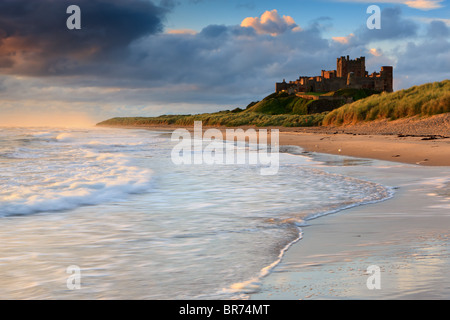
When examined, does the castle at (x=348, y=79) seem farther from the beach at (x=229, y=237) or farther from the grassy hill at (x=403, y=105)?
the beach at (x=229, y=237)

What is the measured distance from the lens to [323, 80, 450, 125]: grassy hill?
3031 centimetres

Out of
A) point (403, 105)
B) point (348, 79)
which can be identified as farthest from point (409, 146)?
point (348, 79)

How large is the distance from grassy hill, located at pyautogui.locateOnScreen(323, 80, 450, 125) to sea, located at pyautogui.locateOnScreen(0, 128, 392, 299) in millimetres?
20270

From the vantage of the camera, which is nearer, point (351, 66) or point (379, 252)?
point (379, 252)

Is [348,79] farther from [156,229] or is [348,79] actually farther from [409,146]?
[156,229]

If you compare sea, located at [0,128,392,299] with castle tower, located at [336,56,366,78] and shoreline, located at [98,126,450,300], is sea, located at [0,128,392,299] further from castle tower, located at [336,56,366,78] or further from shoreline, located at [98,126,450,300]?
castle tower, located at [336,56,366,78]

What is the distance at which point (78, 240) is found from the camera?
589 centimetres

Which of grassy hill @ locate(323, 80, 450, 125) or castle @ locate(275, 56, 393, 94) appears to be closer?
grassy hill @ locate(323, 80, 450, 125)

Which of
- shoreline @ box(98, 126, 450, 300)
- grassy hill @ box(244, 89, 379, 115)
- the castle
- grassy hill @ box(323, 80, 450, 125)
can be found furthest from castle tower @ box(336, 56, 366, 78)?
shoreline @ box(98, 126, 450, 300)

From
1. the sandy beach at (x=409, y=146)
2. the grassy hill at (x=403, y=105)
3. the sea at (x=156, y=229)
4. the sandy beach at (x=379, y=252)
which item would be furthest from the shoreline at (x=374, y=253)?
the grassy hill at (x=403, y=105)

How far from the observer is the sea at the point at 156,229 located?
4.11 m

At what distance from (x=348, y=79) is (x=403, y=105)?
105 m

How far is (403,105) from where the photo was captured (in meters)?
32.8
